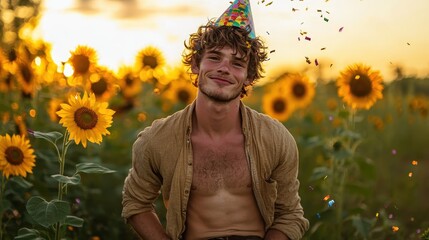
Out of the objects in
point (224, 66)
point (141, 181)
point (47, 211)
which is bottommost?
point (47, 211)

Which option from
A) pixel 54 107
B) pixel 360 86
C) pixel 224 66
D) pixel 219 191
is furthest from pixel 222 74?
pixel 54 107

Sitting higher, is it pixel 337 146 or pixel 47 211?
pixel 47 211

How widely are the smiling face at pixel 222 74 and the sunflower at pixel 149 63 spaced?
333cm

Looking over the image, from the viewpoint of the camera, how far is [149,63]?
6789 millimetres

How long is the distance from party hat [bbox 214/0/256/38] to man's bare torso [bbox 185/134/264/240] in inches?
22.0

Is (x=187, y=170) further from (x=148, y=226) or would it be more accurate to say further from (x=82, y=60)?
(x=82, y=60)

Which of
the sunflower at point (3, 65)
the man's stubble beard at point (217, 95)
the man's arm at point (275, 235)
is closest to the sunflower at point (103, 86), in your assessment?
the sunflower at point (3, 65)

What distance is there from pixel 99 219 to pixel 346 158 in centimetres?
199

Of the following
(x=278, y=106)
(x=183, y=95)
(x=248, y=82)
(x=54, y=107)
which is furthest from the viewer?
(x=278, y=106)

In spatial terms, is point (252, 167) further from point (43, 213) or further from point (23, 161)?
point (23, 161)

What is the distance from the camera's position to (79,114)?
3.76 metres

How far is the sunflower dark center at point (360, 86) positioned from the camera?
5258 millimetres

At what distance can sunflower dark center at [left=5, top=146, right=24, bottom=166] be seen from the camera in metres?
4.05

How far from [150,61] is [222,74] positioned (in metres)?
3.47
